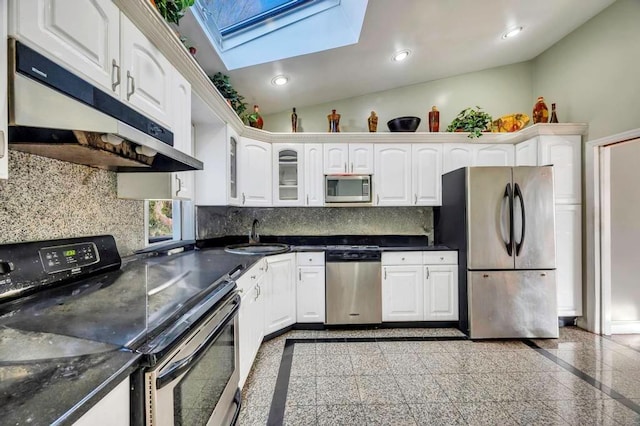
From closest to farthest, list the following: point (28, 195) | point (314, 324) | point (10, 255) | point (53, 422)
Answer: point (53, 422), point (10, 255), point (28, 195), point (314, 324)

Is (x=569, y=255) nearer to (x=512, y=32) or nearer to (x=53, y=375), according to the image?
(x=512, y=32)

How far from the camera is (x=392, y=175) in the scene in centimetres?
344

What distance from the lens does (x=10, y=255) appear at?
1.12 meters

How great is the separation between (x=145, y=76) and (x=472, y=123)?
3.29m

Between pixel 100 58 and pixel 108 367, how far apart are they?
124 centimetres

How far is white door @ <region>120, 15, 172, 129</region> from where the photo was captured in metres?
1.36

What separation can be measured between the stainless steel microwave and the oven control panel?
2.33m

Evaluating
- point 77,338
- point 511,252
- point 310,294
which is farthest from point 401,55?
point 77,338

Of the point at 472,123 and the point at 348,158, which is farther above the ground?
the point at 472,123

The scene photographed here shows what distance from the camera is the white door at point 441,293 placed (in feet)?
10.2

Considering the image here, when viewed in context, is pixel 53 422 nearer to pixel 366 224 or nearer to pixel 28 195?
pixel 28 195

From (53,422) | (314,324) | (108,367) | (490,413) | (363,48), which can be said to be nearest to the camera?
(53,422)

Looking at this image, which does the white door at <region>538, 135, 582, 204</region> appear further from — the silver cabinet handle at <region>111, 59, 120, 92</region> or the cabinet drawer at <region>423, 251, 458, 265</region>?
the silver cabinet handle at <region>111, 59, 120, 92</region>

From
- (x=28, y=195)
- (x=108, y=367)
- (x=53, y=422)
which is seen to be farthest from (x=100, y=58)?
(x=53, y=422)
